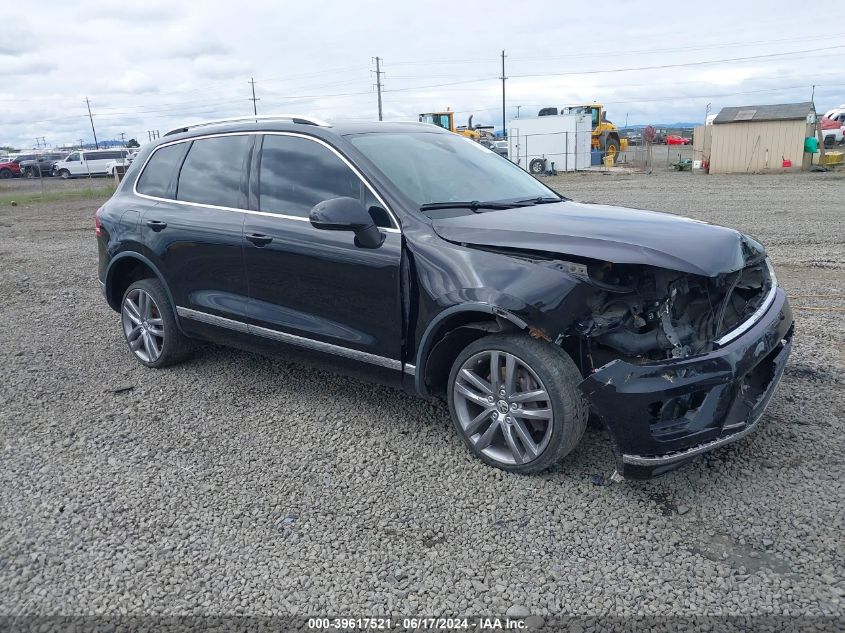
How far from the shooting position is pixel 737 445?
12.6ft

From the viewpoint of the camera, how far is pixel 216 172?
191 inches

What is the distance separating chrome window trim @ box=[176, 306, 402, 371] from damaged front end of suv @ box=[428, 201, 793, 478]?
0.87 m

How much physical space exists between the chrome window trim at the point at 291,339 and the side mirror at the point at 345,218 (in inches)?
25.8

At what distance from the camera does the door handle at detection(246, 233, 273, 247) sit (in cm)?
437

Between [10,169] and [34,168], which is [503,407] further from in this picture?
[10,169]

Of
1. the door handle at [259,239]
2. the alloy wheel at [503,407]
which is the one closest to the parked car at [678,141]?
the door handle at [259,239]

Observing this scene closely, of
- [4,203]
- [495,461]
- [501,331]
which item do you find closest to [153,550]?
[495,461]

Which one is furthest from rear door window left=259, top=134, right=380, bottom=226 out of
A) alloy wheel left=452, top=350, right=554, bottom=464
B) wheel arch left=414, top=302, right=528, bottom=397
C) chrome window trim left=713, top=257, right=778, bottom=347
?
chrome window trim left=713, top=257, right=778, bottom=347

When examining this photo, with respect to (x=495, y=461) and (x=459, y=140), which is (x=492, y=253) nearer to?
(x=495, y=461)

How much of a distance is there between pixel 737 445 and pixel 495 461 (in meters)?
1.34

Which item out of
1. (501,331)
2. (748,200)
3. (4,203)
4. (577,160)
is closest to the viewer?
(501,331)

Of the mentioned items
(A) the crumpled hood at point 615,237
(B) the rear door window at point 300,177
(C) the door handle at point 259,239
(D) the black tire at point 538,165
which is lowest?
(D) the black tire at point 538,165

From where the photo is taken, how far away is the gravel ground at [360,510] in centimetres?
279

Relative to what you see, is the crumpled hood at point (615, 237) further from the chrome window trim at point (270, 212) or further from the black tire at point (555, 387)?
the black tire at point (555, 387)
